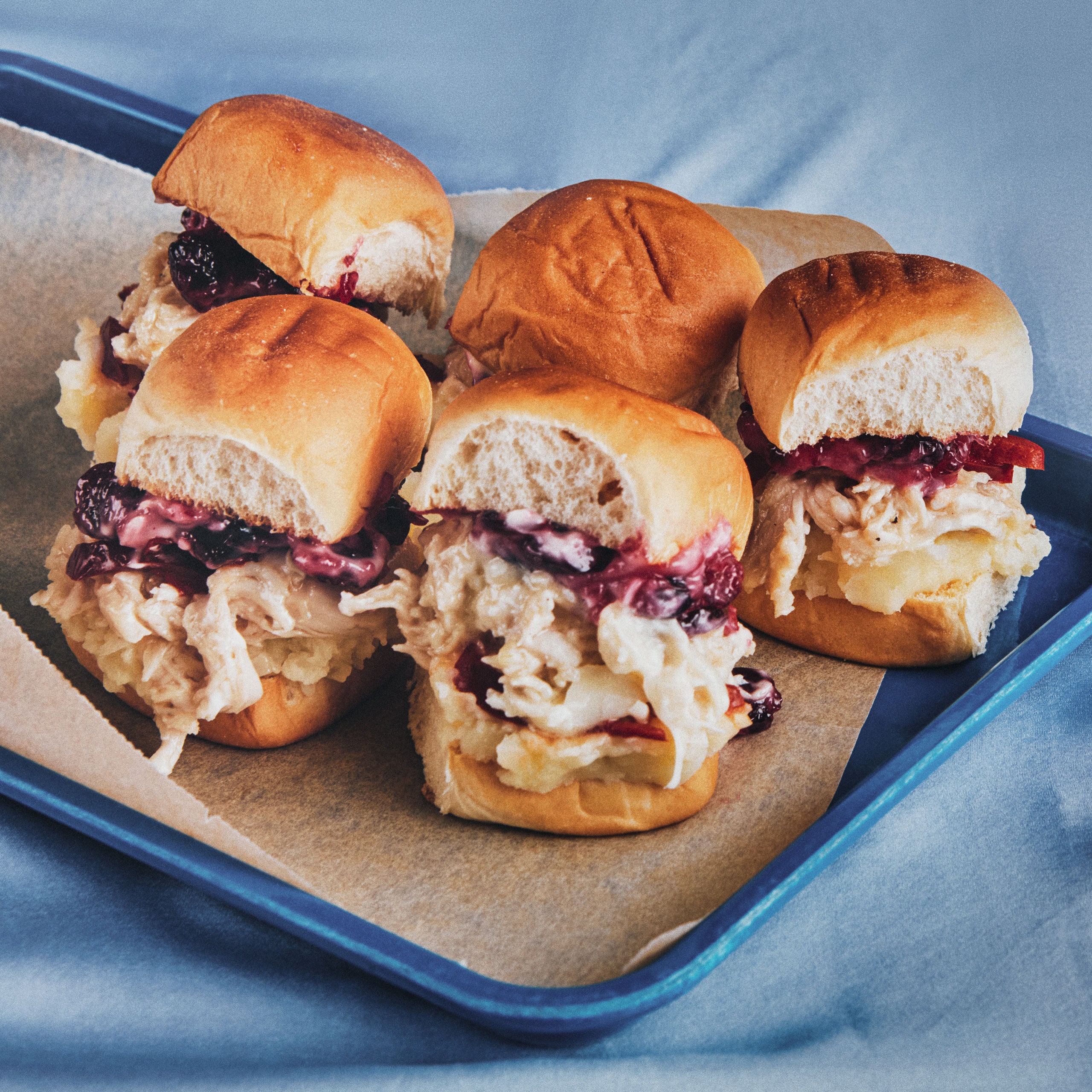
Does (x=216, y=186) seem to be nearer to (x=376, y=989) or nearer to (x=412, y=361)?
(x=412, y=361)

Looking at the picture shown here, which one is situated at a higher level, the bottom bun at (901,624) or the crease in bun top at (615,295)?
the crease in bun top at (615,295)

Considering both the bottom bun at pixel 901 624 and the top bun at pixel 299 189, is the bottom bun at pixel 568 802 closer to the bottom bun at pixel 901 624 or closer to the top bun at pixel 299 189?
the bottom bun at pixel 901 624

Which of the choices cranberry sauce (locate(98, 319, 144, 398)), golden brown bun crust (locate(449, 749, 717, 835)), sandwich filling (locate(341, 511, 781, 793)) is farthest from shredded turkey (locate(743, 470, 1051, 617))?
cranberry sauce (locate(98, 319, 144, 398))

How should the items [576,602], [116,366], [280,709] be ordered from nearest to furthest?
1. [576,602]
2. [280,709]
3. [116,366]

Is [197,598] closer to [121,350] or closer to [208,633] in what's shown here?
[208,633]

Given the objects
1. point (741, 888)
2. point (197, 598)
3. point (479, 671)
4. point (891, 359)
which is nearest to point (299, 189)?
point (197, 598)

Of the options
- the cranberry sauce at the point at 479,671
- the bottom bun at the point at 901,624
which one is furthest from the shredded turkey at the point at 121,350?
the bottom bun at the point at 901,624
